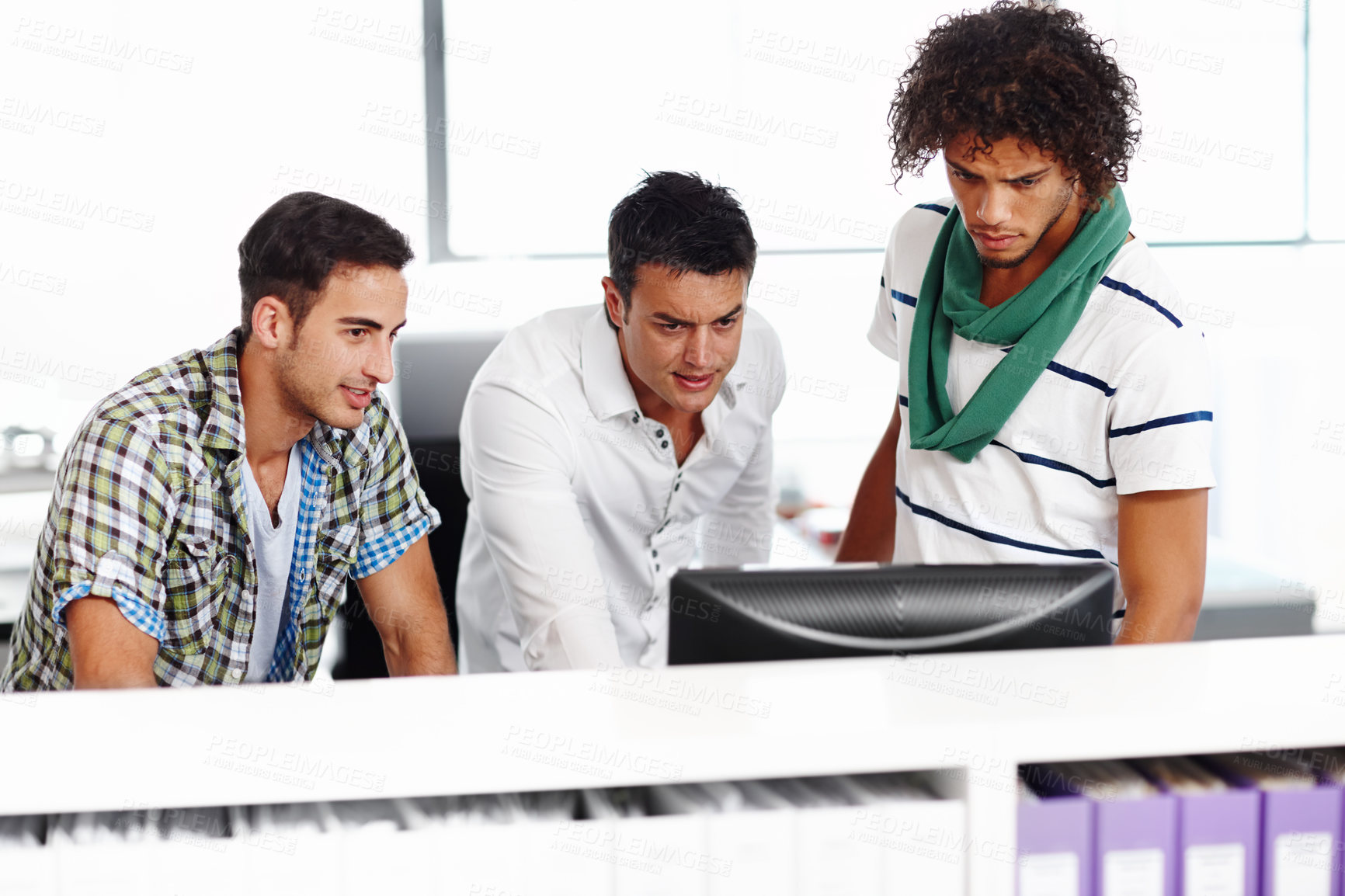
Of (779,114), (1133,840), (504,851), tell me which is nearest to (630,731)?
(504,851)

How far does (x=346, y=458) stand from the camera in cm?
170

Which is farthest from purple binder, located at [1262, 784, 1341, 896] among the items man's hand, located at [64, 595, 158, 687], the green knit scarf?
man's hand, located at [64, 595, 158, 687]

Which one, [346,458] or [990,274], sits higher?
[990,274]

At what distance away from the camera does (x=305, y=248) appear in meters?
1.63

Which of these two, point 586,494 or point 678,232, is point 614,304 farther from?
point 586,494

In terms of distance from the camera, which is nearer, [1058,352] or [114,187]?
[1058,352]

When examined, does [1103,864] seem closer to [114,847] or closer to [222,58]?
[114,847]

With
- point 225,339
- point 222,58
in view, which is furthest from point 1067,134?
point 222,58

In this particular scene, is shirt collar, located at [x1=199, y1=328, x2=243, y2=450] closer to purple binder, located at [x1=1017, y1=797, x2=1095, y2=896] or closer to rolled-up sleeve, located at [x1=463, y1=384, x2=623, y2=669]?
rolled-up sleeve, located at [x1=463, y1=384, x2=623, y2=669]

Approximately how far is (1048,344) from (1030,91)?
335mm

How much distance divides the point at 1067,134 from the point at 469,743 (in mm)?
1136

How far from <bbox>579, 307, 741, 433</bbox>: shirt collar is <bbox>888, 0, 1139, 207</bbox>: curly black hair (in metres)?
0.57

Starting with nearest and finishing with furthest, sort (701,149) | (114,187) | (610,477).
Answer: (610,477), (114,187), (701,149)

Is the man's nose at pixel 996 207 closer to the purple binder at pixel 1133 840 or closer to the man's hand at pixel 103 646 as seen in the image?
the purple binder at pixel 1133 840
